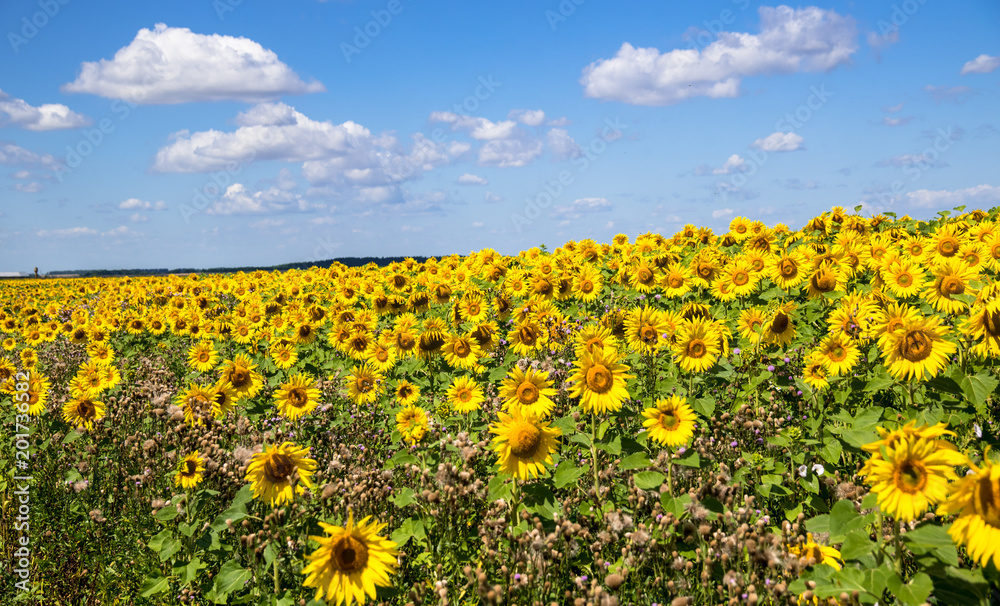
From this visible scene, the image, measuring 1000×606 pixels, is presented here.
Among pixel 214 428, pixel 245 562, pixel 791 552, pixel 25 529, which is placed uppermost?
pixel 214 428

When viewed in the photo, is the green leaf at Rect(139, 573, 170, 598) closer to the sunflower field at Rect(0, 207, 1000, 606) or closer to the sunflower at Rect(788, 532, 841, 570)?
the sunflower field at Rect(0, 207, 1000, 606)

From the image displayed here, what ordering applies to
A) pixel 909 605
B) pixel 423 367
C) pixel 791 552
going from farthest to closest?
pixel 423 367
pixel 791 552
pixel 909 605

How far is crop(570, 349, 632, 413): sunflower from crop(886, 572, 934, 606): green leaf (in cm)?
185

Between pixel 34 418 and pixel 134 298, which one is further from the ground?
pixel 134 298

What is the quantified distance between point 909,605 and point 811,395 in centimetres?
257

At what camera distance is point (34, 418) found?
773cm

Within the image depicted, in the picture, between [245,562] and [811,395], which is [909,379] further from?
[245,562]

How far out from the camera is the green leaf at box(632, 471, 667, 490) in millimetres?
3469

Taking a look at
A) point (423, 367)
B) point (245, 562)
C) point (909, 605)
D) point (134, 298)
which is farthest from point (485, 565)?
point (134, 298)

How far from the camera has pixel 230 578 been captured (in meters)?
3.41

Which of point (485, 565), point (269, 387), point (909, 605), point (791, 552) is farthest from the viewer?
point (269, 387)

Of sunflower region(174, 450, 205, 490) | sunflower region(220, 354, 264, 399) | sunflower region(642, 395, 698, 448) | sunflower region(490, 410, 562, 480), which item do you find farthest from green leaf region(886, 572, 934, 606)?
sunflower region(220, 354, 264, 399)

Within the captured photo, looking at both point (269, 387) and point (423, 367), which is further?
→ point (269, 387)

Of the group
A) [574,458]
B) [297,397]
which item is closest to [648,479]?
[574,458]
